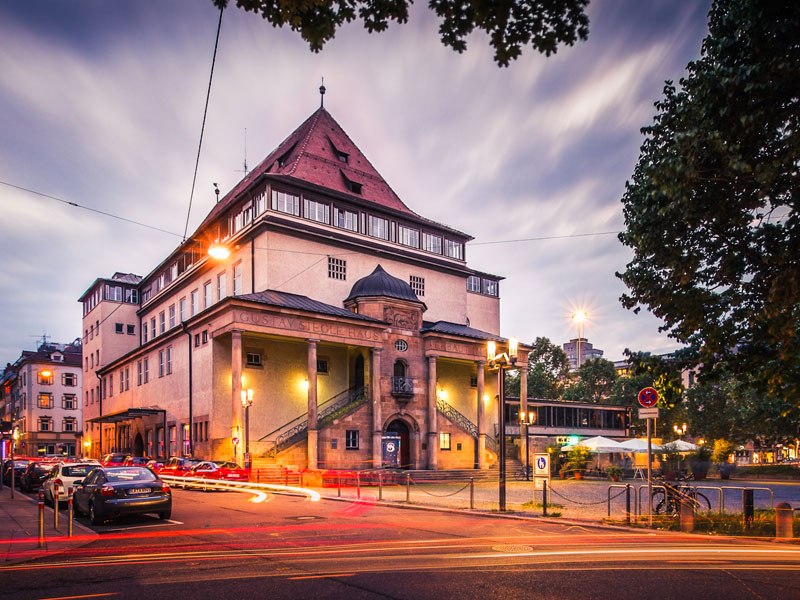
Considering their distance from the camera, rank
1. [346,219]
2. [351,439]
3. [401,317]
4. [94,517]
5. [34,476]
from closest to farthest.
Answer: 1. [94,517]
2. [34,476]
3. [351,439]
4. [401,317]
5. [346,219]

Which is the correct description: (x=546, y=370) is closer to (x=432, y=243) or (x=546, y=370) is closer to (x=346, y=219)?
(x=432, y=243)

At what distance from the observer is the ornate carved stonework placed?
46062 millimetres

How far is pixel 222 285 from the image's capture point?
50.8m

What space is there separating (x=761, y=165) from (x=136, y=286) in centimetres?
6999

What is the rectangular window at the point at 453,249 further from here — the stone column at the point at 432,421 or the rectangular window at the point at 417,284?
the stone column at the point at 432,421

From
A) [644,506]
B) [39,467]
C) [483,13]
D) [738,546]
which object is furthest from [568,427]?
[483,13]

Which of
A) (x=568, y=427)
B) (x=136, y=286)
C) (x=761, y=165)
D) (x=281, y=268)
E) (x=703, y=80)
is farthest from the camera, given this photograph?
(x=136, y=286)

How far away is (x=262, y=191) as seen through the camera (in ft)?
152

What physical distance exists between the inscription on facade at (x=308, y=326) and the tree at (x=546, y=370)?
49592 millimetres

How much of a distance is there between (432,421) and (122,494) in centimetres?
3166

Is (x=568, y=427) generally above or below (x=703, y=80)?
below

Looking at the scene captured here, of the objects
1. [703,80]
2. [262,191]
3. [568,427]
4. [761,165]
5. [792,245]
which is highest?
[262,191]

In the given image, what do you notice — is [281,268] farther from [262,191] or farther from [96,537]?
[96,537]

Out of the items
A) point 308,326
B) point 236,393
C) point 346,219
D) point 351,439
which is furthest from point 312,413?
point 346,219
